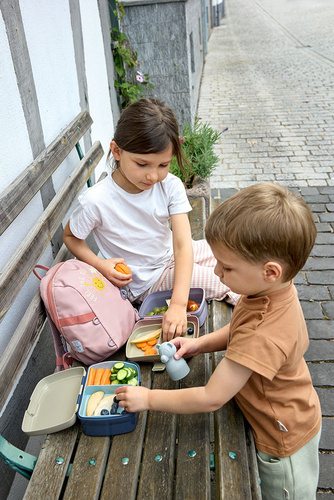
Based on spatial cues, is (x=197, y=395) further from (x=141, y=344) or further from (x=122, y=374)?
(x=141, y=344)

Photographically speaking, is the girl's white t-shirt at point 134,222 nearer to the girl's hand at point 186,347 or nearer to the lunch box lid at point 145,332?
the lunch box lid at point 145,332

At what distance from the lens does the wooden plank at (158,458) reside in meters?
1.48

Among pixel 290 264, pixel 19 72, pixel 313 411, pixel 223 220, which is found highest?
pixel 19 72

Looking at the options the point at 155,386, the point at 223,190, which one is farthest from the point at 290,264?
the point at 223,190

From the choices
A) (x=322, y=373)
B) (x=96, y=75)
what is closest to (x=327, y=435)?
(x=322, y=373)

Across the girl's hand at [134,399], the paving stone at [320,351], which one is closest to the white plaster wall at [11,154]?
the girl's hand at [134,399]

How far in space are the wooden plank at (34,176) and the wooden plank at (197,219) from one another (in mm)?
1042

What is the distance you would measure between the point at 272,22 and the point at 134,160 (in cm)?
2253

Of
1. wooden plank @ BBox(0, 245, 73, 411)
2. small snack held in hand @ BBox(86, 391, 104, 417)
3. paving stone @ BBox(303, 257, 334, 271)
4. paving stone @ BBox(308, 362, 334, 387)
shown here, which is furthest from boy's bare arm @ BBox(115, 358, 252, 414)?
paving stone @ BBox(303, 257, 334, 271)

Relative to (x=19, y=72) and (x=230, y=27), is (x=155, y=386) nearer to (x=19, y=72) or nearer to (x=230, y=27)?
(x=19, y=72)

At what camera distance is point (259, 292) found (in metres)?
1.49

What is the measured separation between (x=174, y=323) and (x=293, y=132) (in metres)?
6.10

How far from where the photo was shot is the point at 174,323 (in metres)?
2.04

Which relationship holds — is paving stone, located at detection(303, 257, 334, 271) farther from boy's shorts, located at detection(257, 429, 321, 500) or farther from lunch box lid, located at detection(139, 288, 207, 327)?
boy's shorts, located at detection(257, 429, 321, 500)
